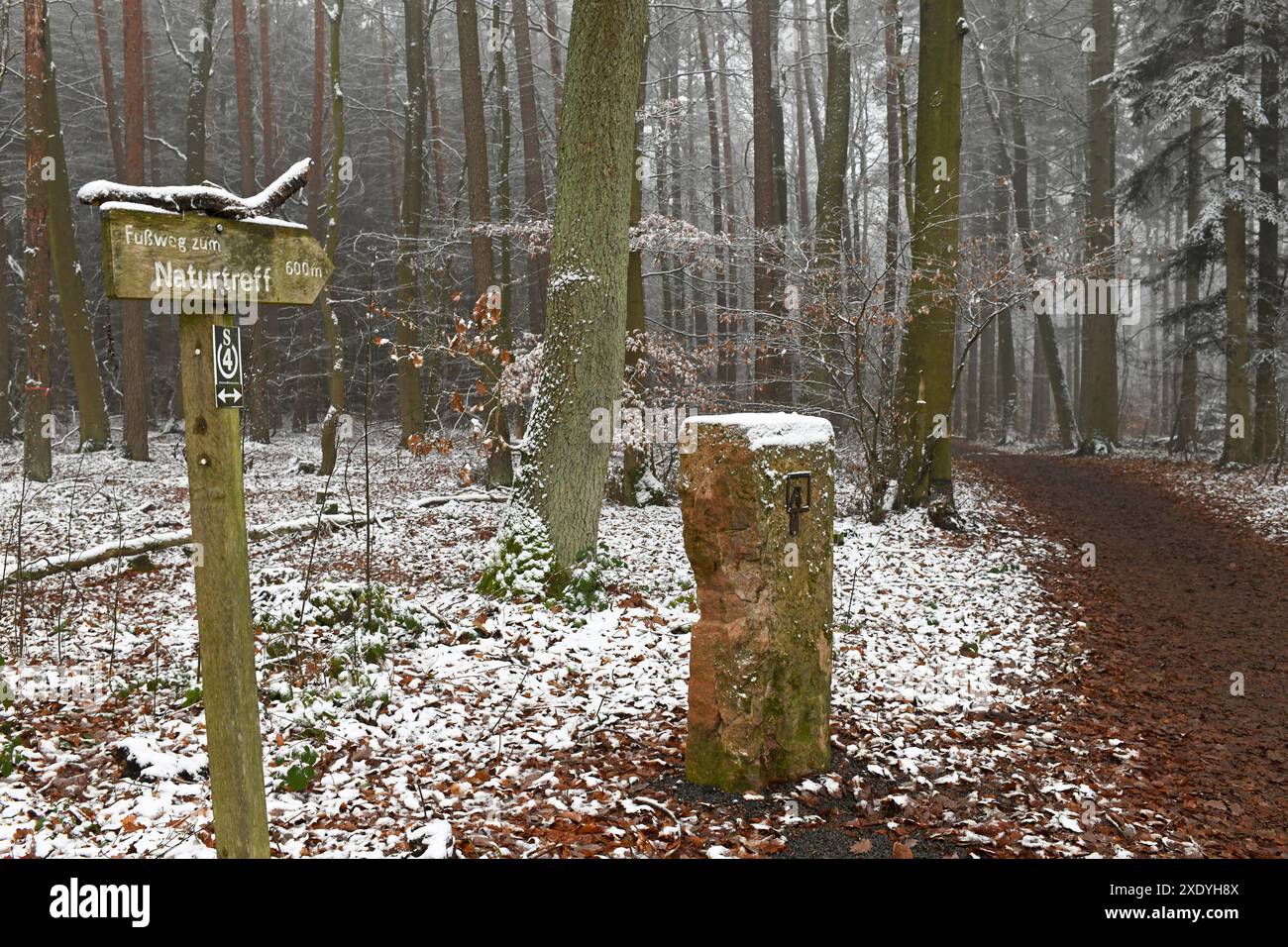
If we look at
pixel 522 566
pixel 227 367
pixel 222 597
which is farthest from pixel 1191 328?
pixel 222 597

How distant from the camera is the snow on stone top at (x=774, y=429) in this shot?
4426 mm

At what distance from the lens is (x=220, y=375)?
3041mm

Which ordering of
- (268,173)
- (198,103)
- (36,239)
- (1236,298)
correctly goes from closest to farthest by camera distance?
(36,239) < (1236,298) < (198,103) < (268,173)

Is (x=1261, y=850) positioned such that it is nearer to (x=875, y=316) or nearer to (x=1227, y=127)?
(x=875, y=316)

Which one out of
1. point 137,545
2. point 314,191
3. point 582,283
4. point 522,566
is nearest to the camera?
point 522,566

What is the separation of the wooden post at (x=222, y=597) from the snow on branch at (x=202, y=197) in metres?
0.38

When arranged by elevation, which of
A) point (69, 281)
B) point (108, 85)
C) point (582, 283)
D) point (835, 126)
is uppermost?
point (108, 85)

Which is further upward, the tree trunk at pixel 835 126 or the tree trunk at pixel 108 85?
the tree trunk at pixel 108 85

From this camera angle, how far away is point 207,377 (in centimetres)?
302

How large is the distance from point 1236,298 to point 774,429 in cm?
1589

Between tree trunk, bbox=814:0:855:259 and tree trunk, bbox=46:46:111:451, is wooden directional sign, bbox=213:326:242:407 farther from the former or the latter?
tree trunk, bbox=46:46:111:451

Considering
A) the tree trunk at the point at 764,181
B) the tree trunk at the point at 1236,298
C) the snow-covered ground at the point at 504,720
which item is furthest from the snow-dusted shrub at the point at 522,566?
the tree trunk at the point at 1236,298

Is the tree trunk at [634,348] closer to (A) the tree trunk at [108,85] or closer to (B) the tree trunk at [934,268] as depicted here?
(B) the tree trunk at [934,268]

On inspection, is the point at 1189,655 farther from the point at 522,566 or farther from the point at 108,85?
the point at 108,85
